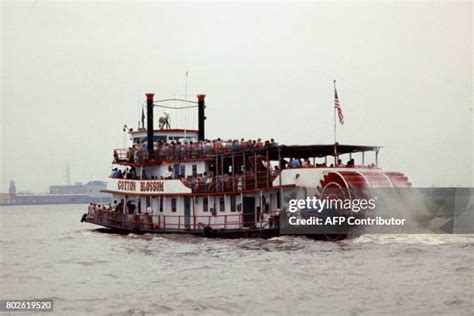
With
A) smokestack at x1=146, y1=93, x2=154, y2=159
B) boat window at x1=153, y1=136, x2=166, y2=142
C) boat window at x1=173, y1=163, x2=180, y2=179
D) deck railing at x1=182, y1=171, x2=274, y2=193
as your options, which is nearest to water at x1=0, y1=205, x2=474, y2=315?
deck railing at x1=182, y1=171, x2=274, y2=193

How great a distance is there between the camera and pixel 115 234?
40.4 m

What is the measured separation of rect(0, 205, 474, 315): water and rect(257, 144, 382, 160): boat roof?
12.9ft

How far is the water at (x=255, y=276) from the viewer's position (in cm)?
1883

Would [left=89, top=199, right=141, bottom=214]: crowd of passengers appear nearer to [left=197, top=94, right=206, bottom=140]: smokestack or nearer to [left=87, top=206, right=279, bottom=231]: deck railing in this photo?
[left=87, top=206, right=279, bottom=231]: deck railing

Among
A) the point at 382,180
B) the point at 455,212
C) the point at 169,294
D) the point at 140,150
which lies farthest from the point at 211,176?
the point at 169,294

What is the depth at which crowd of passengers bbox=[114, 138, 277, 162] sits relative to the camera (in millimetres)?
35188

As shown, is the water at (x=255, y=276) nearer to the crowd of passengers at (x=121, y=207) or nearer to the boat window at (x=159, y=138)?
the crowd of passengers at (x=121, y=207)

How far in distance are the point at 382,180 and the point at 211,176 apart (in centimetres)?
849

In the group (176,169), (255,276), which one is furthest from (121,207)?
(255,276)

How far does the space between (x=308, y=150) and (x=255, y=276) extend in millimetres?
12386

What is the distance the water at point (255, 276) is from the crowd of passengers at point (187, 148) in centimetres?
464

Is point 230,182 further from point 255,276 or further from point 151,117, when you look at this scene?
point 255,276

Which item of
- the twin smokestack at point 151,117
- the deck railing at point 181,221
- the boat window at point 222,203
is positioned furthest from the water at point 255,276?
the twin smokestack at point 151,117

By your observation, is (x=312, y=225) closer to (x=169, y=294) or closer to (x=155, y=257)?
(x=155, y=257)
